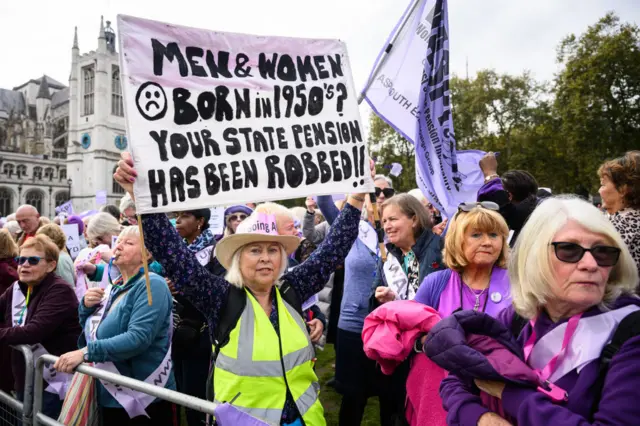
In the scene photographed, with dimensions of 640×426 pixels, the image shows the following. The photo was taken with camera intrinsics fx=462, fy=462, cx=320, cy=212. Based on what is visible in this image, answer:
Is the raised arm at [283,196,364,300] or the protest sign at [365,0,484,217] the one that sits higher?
the protest sign at [365,0,484,217]

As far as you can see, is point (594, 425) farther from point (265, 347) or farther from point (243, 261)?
point (243, 261)

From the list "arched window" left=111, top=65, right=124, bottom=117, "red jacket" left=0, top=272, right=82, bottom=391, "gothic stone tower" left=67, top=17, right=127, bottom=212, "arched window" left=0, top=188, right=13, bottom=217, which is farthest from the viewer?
"arched window" left=111, top=65, right=124, bottom=117

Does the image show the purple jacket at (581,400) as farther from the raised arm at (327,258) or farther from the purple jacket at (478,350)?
the raised arm at (327,258)

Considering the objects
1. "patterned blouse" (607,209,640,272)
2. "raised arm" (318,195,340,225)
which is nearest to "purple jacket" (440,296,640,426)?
"patterned blouse" (607,209,640,272)

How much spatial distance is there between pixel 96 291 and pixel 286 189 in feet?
5.73

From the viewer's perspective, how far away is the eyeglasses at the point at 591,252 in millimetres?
1653

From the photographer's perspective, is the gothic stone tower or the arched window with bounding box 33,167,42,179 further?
the arched window with bounding box 33,167,42,179

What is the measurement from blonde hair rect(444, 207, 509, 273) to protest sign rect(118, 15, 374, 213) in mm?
650

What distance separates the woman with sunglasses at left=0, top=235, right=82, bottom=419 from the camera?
145 inches

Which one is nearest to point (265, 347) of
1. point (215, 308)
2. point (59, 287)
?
point (215, 308)

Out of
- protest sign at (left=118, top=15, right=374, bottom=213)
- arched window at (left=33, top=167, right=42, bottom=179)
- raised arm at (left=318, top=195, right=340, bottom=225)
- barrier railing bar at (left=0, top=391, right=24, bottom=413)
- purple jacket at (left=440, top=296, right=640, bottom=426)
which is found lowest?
barrier railing bar at (left=0, top=391, right=24, bottom=413)

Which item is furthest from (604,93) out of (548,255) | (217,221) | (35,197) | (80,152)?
(35,197)

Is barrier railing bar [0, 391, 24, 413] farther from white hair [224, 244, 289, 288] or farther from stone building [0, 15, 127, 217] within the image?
stone building [0, 15, 127, 217]

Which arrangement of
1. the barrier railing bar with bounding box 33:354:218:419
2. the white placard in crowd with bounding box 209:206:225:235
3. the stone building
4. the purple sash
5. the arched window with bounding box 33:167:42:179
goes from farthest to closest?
the arched window with bounding box 33:167:42:179 < the stone building < the white placard in crowd with bounding box 209:206:225:235 < the purple sash < the barrier railing bar with bounding box 33:354:218:419
